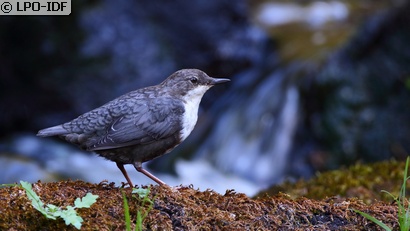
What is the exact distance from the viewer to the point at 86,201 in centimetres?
292

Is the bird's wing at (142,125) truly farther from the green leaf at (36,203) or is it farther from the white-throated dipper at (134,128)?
the green leaf at (36,203)

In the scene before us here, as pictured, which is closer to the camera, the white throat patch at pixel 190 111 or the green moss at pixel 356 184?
the white throat patch at pixel 190 111

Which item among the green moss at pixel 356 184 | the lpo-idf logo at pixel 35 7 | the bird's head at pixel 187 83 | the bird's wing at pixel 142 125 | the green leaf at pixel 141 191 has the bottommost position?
the green leaf at pixel 141 191

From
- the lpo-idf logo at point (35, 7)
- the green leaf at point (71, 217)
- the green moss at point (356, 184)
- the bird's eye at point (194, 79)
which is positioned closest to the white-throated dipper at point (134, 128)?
the bird's eye at point (194, 79)

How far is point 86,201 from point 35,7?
774 cm

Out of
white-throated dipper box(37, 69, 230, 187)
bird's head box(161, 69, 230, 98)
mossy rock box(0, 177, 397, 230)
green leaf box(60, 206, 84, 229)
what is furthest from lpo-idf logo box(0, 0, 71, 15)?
green leaf box(60, 206, 84, 229)

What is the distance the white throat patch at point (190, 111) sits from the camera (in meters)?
4.15

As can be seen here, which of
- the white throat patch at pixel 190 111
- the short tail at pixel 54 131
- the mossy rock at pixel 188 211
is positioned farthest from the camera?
the white throat patch at pixel 190 111

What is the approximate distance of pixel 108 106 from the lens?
4.15 metres

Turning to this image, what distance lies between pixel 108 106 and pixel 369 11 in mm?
9582

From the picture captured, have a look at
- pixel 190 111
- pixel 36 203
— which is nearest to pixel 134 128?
pixel 190 111

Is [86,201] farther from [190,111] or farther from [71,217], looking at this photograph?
[190,111]

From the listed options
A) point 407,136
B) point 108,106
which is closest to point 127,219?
point 108,106

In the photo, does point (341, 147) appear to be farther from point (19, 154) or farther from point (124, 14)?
point (19, 154)
